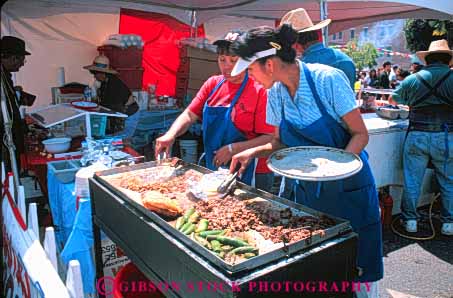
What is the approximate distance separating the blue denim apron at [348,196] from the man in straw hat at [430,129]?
2.17 metres

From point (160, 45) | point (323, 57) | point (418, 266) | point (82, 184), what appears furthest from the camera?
point (160, 45)

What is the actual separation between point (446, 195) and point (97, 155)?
11.3 feet

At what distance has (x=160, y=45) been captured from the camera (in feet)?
24.3

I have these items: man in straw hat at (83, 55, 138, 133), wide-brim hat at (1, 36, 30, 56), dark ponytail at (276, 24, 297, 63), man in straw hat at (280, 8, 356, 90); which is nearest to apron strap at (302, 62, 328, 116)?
dark ponytail at (276, 24, 297, 63)

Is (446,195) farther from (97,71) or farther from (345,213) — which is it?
(97,71)

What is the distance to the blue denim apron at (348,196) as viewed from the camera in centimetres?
192

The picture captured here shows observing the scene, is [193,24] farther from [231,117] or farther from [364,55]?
[364,55]

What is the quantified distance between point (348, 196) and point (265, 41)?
0.90 m

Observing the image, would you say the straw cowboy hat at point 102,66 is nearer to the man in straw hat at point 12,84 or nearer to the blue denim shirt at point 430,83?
the man in straw hat at point 12,84

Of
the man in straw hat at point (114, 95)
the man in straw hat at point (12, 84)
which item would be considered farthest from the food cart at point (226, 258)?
the man in straw hat at point (114, 95)

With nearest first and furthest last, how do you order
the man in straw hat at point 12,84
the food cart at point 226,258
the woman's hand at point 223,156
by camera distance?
the food cart at point 226,258 < the woman's hand at point 223,156 < the man in straw hat at point 12,84

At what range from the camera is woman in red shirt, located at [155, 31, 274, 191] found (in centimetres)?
241

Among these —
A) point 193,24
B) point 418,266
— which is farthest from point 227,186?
point 193,24

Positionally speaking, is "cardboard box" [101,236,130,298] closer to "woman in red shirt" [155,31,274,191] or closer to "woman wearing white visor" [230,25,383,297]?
"woman in red shirt" [155,31,274,191]
